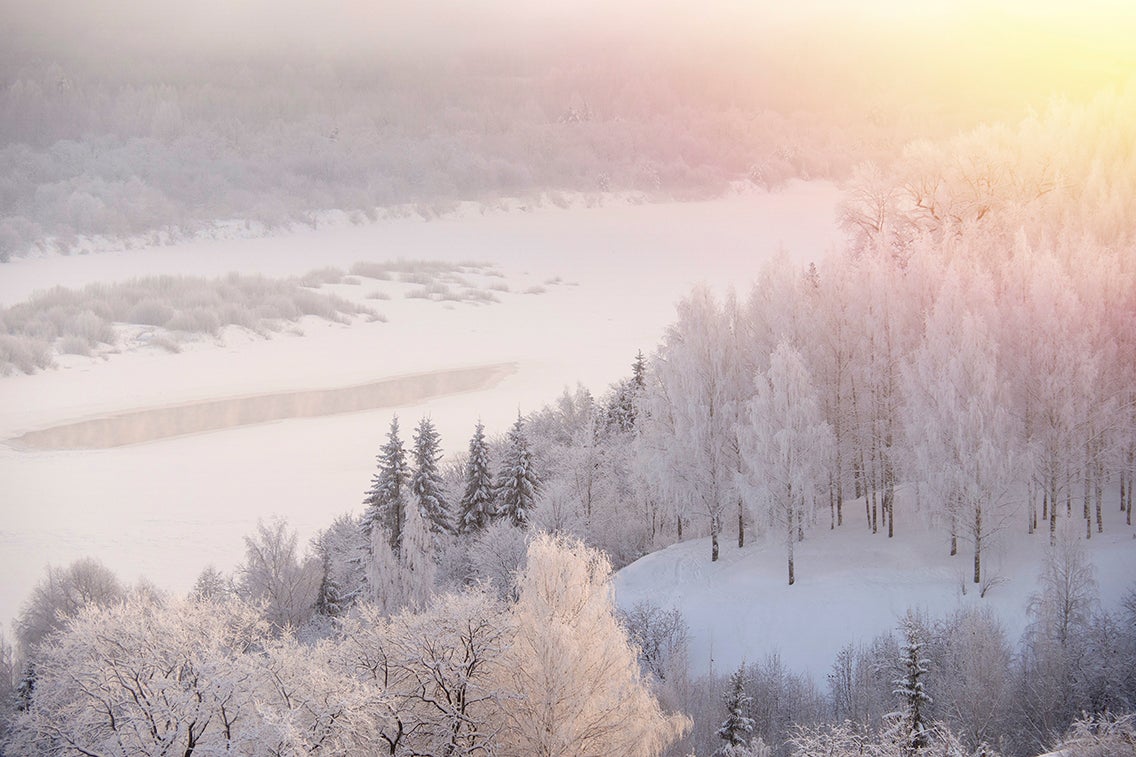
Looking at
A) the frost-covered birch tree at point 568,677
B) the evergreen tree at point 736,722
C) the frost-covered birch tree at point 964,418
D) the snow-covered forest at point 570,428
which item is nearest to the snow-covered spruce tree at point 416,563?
the snow-covered forest at point 570,428

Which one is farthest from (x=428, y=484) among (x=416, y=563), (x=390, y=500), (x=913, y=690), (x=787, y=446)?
(x=913, y=690)

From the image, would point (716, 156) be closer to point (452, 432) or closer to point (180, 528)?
point (452, 432)

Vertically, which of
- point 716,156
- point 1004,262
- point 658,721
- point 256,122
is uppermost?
point 256,122

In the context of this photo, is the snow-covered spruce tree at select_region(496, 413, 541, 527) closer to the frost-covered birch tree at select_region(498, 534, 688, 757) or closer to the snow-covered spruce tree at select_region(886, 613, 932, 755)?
the snow-covered spruce tree at select_region(886, 613, 932, 755)

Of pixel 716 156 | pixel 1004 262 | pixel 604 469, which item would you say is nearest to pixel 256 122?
pixel 716 156

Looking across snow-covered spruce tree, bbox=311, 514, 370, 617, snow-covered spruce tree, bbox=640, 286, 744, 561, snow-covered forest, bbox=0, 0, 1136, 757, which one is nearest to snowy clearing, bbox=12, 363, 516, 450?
snow-covered forest, bbox=0, 0, 1136, 757

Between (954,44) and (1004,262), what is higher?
(954,44)
